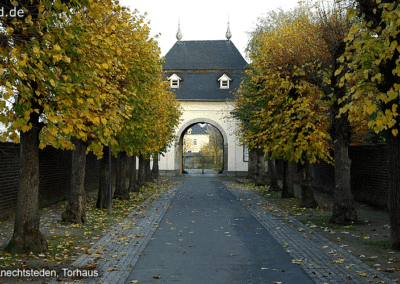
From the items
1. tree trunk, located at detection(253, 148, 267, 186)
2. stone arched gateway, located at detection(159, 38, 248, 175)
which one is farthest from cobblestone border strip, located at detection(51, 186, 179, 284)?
stone arched gateway, located at detection(159, 38, 248, 175)

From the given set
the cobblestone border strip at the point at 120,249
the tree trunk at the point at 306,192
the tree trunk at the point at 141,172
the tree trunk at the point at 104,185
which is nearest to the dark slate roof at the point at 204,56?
the tree trunk at the point at 141,172

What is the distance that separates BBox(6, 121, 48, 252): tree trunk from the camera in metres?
8.19

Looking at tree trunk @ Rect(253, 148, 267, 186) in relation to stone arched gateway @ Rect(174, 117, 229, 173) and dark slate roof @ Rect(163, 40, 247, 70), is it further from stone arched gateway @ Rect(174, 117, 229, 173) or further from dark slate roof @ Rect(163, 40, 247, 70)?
dark slate roof @ Rect(163, 40, 247, 70)

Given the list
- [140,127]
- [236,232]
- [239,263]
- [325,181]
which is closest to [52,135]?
[239,263]

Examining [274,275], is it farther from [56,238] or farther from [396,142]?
[56,238]

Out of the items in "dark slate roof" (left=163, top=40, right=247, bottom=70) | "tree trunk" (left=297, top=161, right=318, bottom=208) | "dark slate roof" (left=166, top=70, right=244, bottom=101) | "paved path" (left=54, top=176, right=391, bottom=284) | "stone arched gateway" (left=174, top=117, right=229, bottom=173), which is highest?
"dark slate roof" (left=163, top=40, right=247, bottom=70)

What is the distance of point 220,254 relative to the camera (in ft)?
27.5

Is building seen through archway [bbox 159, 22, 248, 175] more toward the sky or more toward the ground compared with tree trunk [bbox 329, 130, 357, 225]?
more toward the sky

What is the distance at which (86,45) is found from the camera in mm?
8133

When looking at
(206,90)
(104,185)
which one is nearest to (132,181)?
(104,185)

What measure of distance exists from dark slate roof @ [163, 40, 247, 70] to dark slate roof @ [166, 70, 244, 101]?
829mm

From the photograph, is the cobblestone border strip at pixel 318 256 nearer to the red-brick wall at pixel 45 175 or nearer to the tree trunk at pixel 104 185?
the red-brick wall at pixel 45 175

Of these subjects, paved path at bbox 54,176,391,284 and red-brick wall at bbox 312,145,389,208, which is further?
red-brick wall at bbox 312,145,389,208

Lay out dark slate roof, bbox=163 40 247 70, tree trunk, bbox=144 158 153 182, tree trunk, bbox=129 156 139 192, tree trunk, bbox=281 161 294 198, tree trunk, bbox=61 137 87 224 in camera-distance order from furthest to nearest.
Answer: dark slate roof, bbox=163 40 247 70
tree trunk, bbox=144 158 153 182
tree trunk, bbox=129 156 139 192
tree trunk, bbox=281 161 294 198
tree trunk, bbox=61 137 87 224
